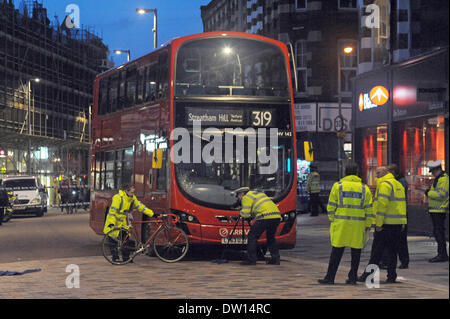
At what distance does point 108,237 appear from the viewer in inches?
643

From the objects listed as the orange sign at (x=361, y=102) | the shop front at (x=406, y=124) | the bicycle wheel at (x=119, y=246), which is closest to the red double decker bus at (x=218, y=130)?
the bicycle wheel at (x=119, y=246)

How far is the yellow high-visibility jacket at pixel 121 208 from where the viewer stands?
16125 mm

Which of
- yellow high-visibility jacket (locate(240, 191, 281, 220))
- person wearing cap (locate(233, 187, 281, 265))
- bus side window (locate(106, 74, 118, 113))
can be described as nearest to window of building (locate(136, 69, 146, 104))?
bus side window (locate(106, 74, 118, 113))

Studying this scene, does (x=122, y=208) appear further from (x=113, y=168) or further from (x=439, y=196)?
(x=439, y=196)

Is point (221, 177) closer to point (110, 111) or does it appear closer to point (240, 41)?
point (240, 41)

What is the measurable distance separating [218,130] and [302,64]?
28232mm

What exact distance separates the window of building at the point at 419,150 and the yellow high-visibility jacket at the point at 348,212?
9.45 metres

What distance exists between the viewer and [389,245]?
12.7 m

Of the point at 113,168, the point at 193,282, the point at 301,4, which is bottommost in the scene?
the point at 193,282

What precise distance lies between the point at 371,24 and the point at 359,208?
18.1 m

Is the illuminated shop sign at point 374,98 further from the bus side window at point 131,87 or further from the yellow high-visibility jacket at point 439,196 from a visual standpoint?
the yellow high-visibility jacket at point 439,196

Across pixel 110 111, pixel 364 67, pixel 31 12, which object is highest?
pixel 31 12

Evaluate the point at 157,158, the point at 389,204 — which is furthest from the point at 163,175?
the point at 389,204
